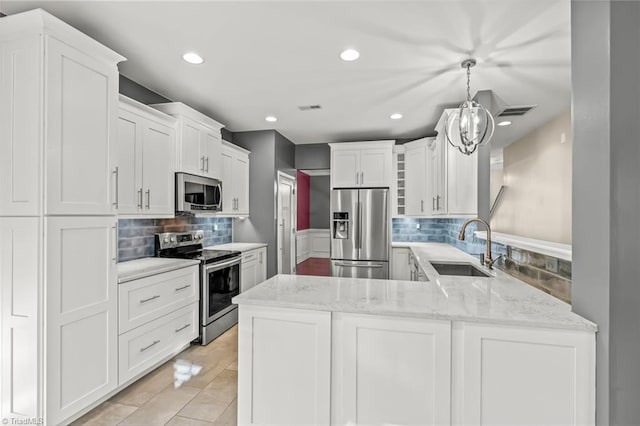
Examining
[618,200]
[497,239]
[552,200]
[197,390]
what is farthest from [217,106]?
[552,200]

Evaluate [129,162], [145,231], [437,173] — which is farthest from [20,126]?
[437,173]

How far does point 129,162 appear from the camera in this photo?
2602 millimetres

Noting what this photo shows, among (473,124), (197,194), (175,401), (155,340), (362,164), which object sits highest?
(362,164)

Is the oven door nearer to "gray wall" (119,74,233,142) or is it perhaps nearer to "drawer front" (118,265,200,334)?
"drawer front" (118,265,200,334)

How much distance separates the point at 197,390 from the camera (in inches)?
92.4

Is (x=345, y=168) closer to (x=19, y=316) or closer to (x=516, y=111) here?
(x=516, y=111)

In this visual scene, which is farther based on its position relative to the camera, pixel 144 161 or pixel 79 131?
pixel 144 161

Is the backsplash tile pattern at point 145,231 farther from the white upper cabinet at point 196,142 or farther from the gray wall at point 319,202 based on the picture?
the gray wall at point 319,202

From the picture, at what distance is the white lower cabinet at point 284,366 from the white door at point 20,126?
140cm

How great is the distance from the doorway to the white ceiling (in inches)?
62.4

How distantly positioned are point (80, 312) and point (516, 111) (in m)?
4.51

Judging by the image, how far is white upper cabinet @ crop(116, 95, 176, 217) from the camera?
99.8 inches

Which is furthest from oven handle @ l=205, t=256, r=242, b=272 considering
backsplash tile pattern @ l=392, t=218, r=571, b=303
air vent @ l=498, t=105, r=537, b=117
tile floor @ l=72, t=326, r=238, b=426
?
air vent @ l=498, t=105, r=537, b=117

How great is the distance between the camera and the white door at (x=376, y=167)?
4.75m
